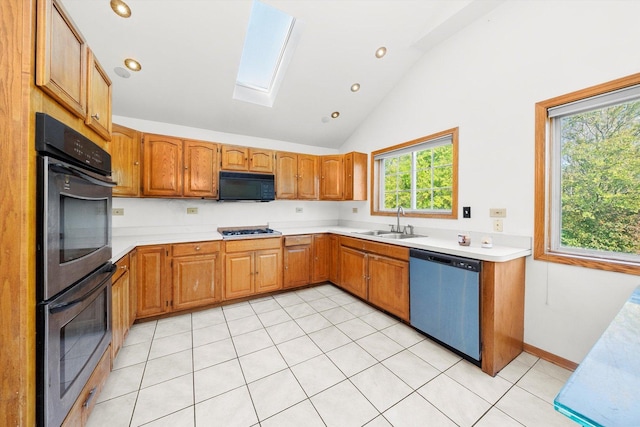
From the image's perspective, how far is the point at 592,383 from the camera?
63 cm

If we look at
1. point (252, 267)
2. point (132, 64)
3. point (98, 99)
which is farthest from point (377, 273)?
point (132, 64)

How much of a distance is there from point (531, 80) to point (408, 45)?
4.37ft

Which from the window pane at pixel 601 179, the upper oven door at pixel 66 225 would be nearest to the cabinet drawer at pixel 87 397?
the upper oven door at pixel 66 225

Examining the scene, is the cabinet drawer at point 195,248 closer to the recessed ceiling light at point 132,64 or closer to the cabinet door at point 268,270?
the cabinet door at point 268,270

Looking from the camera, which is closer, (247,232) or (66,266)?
(66,266)

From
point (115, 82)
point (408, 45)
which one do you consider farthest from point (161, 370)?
point (408, 45)

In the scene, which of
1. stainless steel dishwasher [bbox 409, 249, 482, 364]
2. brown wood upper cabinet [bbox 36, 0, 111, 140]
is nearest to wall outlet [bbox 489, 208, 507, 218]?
stainless steel dishwasher [bbox 409, 249, 482, 364]

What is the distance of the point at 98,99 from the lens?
152cm

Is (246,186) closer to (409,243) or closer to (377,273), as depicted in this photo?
(377,273)

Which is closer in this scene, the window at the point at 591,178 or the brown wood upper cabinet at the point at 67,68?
the brown wood upper cabinet at the point at 67,68

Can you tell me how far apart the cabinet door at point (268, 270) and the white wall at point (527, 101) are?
6.67 ft

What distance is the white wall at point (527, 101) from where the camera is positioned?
1.70m

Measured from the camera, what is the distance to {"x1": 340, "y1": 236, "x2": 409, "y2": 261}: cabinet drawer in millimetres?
2492

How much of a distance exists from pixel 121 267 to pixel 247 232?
5.30ft
